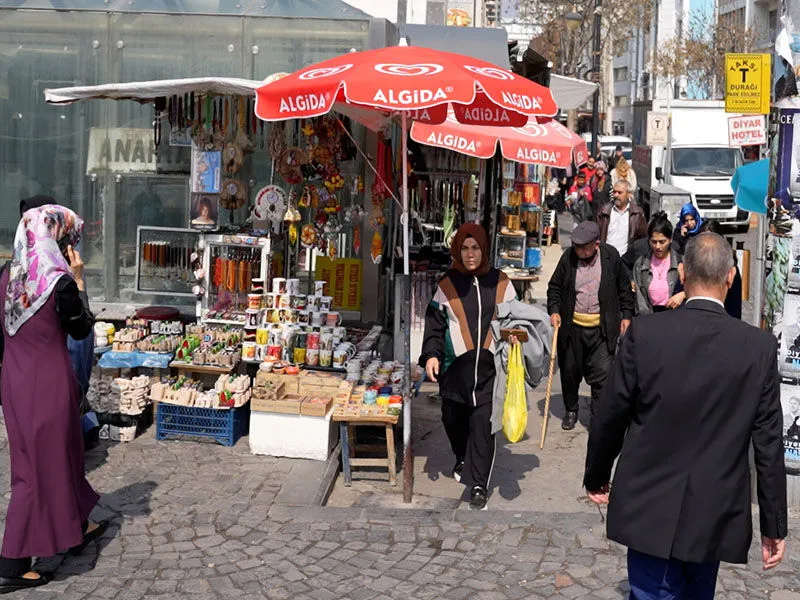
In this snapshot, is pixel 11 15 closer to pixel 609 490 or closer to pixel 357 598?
pixel 357 598

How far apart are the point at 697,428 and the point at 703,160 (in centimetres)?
2557

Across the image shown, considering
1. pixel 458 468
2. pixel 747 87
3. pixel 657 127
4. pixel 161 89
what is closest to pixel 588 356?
pixel 458 468

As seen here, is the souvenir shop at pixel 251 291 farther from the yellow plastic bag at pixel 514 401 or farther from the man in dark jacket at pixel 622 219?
the man in dark jacket at pixel 622 219

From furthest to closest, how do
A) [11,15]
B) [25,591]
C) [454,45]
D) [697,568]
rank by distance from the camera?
1. [454,45]
2. [11,15]
3. [25,591]
4. [697,568]

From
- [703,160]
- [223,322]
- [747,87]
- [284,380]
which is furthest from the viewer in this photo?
[703,160]

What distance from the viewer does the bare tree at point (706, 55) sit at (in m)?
52.1

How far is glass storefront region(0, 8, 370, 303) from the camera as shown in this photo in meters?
11.1

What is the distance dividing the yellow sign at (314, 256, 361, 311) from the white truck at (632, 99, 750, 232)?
1810 cm

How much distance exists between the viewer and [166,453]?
329 inches

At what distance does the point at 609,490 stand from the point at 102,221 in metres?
7.94

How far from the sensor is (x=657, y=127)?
27.5 meters

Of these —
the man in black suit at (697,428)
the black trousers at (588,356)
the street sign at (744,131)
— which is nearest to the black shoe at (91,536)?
the man in black suit at (697,428)

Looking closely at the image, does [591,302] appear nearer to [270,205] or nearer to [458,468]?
[458,468]

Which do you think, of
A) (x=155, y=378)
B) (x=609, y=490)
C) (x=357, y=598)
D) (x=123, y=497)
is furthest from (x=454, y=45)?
(x=609, y=490)
